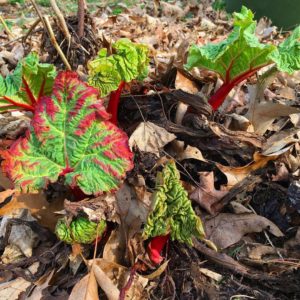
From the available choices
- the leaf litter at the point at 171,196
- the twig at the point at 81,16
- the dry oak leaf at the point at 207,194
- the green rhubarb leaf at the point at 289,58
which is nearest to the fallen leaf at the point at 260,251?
the leaf litter at the point at 171,196

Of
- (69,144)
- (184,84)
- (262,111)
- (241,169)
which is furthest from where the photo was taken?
(184,84)

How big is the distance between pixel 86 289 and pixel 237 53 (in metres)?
0.96

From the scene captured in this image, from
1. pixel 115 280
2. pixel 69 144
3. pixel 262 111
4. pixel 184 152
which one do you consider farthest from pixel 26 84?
pixel 262 111

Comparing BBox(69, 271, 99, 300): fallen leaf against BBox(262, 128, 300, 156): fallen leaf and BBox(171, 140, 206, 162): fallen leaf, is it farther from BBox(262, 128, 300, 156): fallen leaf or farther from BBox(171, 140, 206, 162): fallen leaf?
BBox(262, 128, 300, 156): fallen leaf

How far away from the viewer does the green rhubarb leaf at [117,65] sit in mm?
1401

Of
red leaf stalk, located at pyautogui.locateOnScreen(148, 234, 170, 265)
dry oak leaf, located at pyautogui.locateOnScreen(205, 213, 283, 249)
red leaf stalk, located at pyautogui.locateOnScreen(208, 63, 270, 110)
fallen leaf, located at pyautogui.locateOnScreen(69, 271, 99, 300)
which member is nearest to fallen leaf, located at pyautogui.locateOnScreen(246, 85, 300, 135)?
red leaf stalk, located at pyautogui.locateOnScreen(208, 63, 270, 110)

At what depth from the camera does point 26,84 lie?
1.50 m

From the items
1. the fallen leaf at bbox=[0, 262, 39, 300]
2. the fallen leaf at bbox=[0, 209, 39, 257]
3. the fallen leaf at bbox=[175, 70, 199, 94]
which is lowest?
the fallen leaf at bbox=[0, 262, 39, 300]

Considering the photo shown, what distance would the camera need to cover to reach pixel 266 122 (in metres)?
1.77

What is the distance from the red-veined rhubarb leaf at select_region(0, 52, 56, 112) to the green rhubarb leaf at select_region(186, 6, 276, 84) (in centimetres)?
53

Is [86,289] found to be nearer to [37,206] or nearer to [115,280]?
[115,280]

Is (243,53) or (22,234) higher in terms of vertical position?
(243,53)

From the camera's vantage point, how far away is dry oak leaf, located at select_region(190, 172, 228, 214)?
1.53 meters

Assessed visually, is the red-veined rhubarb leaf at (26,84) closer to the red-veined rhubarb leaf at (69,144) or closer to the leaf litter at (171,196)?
the leaf litter at (171,196)
